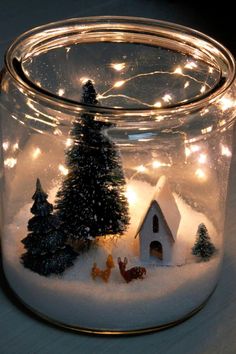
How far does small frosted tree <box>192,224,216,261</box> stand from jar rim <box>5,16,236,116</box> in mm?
179

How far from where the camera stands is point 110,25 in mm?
1085

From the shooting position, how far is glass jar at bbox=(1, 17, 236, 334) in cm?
88

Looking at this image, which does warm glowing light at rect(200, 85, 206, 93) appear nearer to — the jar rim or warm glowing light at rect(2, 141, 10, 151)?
the jar rim

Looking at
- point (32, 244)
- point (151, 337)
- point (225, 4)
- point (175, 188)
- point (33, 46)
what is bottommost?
point (151, 337)

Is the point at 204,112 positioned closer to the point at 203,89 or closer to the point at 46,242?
the point at 203,89

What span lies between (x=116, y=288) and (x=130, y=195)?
0.16 m

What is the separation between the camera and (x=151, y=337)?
3.05 ft

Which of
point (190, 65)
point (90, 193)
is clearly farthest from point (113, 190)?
point (190, 65)

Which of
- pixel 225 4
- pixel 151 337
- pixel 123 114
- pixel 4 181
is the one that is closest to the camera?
pixel 123 114

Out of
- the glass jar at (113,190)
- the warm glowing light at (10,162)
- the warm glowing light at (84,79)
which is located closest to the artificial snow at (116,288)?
the glass jar at (113,190)

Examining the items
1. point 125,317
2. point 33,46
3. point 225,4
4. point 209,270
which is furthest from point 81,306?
point 225,4

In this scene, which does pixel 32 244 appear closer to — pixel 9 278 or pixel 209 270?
pixel 9 278

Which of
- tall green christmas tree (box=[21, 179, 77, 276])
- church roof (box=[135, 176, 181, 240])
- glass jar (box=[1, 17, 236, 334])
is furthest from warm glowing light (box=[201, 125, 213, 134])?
tall green christmas tree (box=[21, 179, 77, 276])

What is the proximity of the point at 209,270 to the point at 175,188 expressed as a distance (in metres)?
0.14
